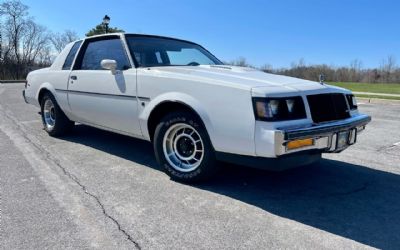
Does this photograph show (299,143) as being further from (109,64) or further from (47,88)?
(47,88)

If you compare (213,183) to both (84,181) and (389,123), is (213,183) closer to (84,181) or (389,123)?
(84,181)

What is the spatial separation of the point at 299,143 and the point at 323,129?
0.29 m

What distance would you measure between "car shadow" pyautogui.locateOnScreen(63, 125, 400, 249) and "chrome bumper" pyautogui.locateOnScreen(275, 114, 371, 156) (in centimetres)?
53

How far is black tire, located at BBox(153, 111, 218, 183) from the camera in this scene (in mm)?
3625

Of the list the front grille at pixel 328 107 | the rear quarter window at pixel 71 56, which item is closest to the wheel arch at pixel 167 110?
the front grille at pixel 328 107

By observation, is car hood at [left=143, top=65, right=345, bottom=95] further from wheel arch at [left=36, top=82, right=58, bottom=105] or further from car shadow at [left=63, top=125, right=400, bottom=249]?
wheel arch at [left=36, top=82, right=58, bottom=105]

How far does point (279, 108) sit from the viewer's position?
10.5 feet

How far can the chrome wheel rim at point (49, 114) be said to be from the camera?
20.3ft

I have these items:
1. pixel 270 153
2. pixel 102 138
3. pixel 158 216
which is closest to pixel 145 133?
pixel 158 216

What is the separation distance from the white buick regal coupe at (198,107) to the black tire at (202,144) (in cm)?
1

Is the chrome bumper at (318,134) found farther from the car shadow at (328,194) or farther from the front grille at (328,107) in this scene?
the car shadow at (328,194)

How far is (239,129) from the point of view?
326 cm

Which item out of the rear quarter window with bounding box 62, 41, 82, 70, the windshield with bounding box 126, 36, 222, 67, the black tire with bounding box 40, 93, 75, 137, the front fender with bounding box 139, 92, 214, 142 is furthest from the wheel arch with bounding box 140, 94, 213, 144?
the black tire with bounding box 40, 93, 75, 137

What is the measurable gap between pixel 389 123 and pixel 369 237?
22.2 ft
